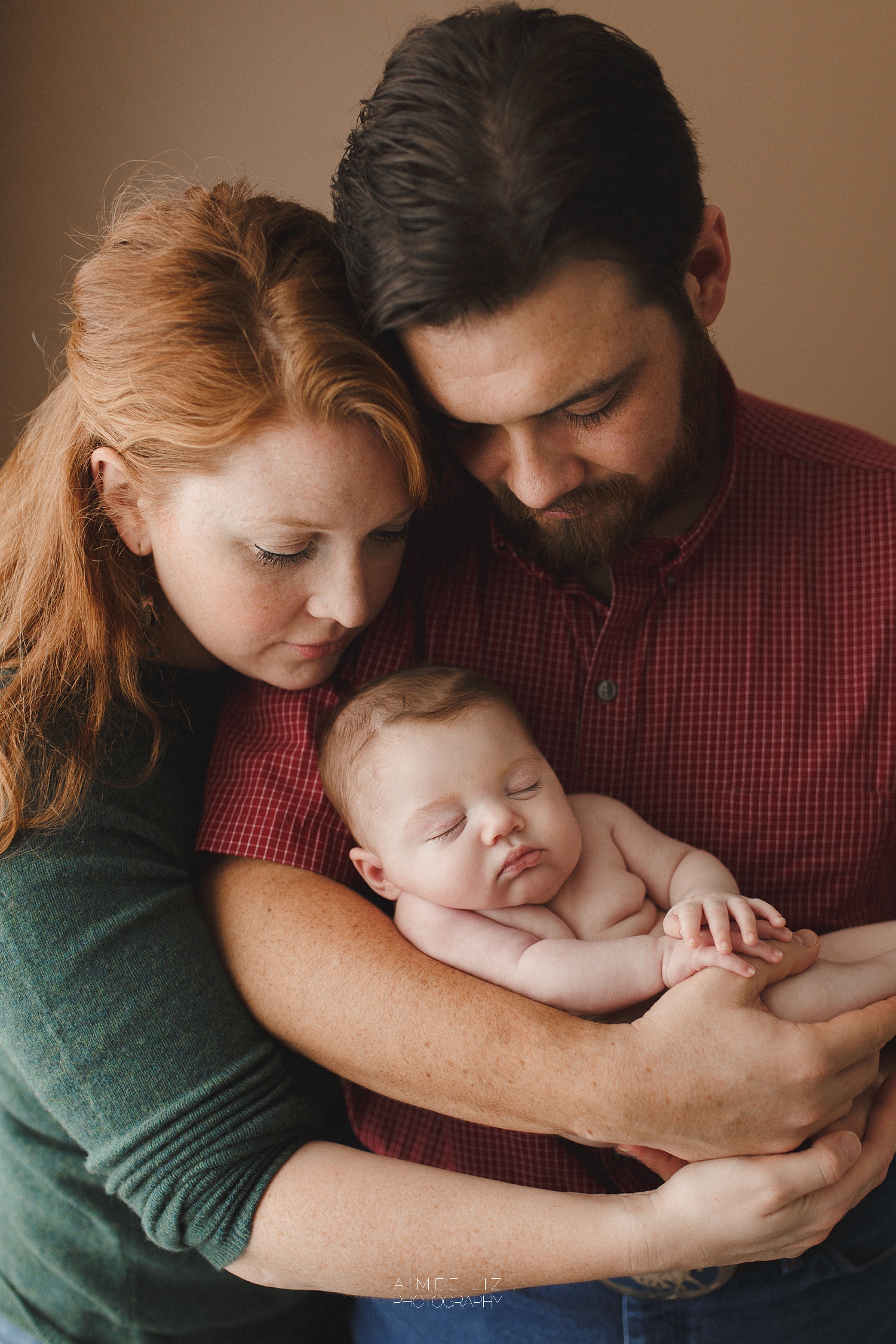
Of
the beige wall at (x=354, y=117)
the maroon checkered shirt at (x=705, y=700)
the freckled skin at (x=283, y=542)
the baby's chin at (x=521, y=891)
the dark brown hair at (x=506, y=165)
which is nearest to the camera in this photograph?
the dark brown hair at (x=506, y=165)

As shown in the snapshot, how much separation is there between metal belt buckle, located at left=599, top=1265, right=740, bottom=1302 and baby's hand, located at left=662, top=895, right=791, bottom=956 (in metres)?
0.41

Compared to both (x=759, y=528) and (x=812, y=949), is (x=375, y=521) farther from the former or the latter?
(x=812, y=949)

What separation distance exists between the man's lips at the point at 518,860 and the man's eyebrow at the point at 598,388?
500 millimetres

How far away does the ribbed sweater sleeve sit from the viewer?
1.10 meters

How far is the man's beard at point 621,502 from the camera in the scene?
1237mm

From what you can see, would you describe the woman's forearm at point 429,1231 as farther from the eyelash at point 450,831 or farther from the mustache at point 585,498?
the mustache at point 585,498

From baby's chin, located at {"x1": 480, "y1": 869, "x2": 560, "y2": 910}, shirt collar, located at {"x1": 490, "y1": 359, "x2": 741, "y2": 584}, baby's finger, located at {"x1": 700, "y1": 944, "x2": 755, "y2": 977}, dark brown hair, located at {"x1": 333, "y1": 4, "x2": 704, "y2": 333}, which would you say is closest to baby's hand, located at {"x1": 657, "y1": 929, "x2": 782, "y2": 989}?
baby's finger, located at {"x1": 700, "y1": 944, "x2": 755, "y2": 977}

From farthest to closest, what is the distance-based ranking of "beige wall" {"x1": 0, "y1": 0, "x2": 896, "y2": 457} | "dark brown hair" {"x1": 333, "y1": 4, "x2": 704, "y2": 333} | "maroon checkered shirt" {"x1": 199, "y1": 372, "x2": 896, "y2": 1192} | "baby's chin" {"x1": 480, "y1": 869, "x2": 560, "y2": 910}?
"beige wall" {"x1": 0, "y1": 0, "x2": 896, "y2": 457} < "maroon checkered shirt" {"x1": 199, "y1": 372, "x2": 896, "y2": 1192} < "baby's chin" {"x1": 480, "y1": 869, "x2": 560, "y2": 910} < "dark brown hair" {"x1": 333, "y1": 4, "x2": 704, "y2": 333}

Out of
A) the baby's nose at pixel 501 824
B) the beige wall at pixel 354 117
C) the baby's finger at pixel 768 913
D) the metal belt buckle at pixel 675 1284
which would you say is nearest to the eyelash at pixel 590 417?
the baby's nose at pixel 501 824

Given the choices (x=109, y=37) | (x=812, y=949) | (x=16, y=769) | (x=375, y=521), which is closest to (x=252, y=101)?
(x=109, y=37)

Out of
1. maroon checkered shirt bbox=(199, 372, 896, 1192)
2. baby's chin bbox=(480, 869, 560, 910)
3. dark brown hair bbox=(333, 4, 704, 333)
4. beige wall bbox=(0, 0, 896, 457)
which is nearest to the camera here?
dark brown hair bbox=(333, 4, 704, 333)

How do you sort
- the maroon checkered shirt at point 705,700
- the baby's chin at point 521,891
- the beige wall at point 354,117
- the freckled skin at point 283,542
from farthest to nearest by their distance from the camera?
the beige wall at point 354,117
the maroon checkered shirt at point 705,700
the baby's chin at point 521,891
the freckled skin at point 283,542

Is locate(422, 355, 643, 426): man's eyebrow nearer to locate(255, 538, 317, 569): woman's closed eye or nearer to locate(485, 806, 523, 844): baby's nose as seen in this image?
locate(255, 538, 317, 569): woman's closed eye

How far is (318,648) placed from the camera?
50.1 inches
